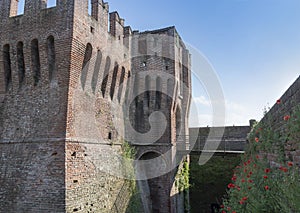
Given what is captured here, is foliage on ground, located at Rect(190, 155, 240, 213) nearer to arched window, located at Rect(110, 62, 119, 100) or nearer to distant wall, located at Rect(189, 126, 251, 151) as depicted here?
distant wall, located at Rect(189, 126, 251, 151)

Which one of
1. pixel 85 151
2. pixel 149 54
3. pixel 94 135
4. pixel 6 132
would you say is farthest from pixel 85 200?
pixel 149 54

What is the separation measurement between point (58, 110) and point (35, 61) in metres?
2.01

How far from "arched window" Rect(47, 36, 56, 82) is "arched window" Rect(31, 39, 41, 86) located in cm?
48

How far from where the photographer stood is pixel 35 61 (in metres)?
7.80

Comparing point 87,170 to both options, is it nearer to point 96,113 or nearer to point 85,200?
point 85,200

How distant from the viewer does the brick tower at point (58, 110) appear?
688cm

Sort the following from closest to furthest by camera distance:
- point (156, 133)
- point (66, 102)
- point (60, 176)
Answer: point (60, 176), point (66, 102), point (156, 133)

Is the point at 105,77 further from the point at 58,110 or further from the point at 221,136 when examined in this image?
the point at 221,136

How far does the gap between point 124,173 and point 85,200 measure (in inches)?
101

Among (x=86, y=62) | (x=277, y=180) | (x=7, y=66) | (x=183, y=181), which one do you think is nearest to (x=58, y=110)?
(x=86, y=62)

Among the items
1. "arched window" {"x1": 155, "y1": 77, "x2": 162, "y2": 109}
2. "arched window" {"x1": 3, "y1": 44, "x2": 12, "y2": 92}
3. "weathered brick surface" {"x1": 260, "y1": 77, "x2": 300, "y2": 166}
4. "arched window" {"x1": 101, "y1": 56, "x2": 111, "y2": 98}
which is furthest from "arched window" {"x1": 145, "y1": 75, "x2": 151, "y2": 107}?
"weathered brick surface" {"x1": 260, "y1": 77, "x2": 300, "y2": 166}

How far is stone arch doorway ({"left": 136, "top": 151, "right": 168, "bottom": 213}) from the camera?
34.8 feet

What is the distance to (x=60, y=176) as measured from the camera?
664 centimetres

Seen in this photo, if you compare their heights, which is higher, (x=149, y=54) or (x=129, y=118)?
(x=149, y=54)
